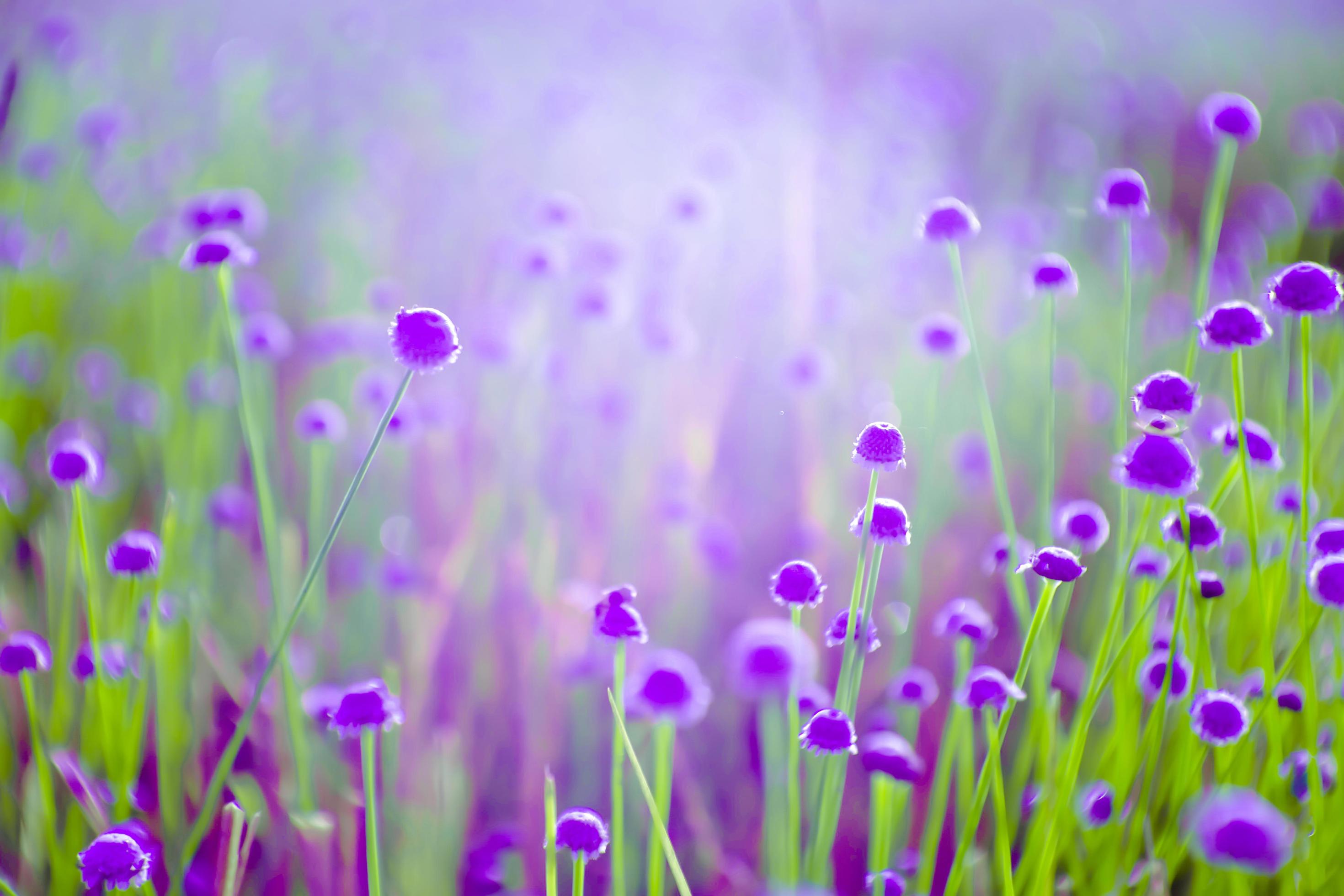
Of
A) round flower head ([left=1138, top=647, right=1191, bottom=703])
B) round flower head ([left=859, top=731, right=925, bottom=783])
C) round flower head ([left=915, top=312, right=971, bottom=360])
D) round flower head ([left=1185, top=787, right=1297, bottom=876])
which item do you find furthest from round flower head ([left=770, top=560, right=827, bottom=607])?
round flower head ([left=915, top=312, right=971, bottom=360])

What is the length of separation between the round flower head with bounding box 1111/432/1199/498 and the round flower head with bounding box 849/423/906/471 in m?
0.16

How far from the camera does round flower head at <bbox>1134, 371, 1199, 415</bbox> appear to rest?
0.67 meters

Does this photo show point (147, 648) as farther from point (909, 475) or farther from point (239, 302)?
point (909, 475)

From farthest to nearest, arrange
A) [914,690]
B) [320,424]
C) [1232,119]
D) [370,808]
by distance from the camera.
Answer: [320,424], [1232,119], [914,690], [370,808]

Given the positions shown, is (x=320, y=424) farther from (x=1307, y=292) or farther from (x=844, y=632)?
(x=1307, y=292)

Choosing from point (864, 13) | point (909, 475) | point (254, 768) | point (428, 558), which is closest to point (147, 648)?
point (254, 768)

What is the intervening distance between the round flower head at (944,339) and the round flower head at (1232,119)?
356 millimetres

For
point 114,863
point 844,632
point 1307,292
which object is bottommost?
point 114,863

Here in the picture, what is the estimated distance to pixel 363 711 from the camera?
661 millimetres

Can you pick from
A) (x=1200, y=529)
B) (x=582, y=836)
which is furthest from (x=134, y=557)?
(x=1200, y=529)

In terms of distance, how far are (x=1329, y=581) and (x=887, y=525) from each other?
32 centimetres

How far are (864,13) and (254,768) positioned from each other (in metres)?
2.98

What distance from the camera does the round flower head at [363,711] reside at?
0.66 m

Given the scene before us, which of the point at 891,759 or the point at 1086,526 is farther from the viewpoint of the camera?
the point at 1086,526
